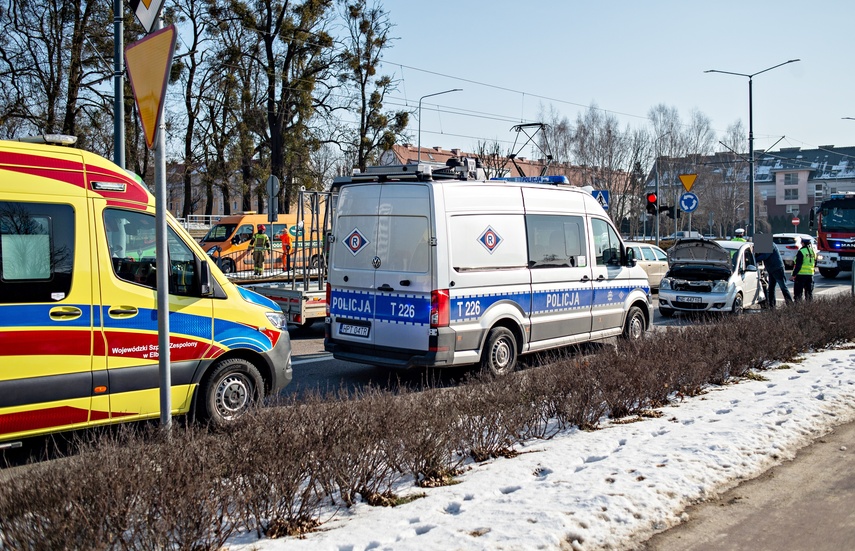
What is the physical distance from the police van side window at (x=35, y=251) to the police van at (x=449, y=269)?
3.97 m

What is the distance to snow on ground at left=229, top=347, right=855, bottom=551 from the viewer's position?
4.21 meters

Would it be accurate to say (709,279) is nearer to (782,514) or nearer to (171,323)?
(782,514)

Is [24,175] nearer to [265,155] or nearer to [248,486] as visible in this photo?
[248,486]

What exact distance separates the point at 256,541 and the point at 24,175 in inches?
141

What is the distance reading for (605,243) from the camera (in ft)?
38.3

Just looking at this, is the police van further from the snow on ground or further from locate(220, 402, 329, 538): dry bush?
locate(220, 402, 329, 538): dry bush

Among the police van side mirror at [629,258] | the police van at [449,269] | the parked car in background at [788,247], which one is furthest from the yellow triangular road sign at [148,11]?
the parked car in background at [788,247]

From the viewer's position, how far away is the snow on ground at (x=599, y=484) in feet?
13.8

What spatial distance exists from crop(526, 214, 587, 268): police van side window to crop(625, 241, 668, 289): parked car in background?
1149 cm

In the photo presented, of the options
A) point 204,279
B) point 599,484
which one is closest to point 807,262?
point 599,484

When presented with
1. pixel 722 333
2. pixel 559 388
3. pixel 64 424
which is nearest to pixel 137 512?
pixel 64 424

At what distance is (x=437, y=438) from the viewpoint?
5.25 metres

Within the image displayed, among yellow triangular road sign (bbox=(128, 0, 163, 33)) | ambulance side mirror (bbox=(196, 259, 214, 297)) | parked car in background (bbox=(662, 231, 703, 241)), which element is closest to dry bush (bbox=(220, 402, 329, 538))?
ambulance side mirror (bbox=(196, 259, 214, 297))

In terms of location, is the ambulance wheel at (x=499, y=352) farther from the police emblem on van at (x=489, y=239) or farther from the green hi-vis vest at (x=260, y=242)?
the green hi-vis vest at (x=260, y=242)
